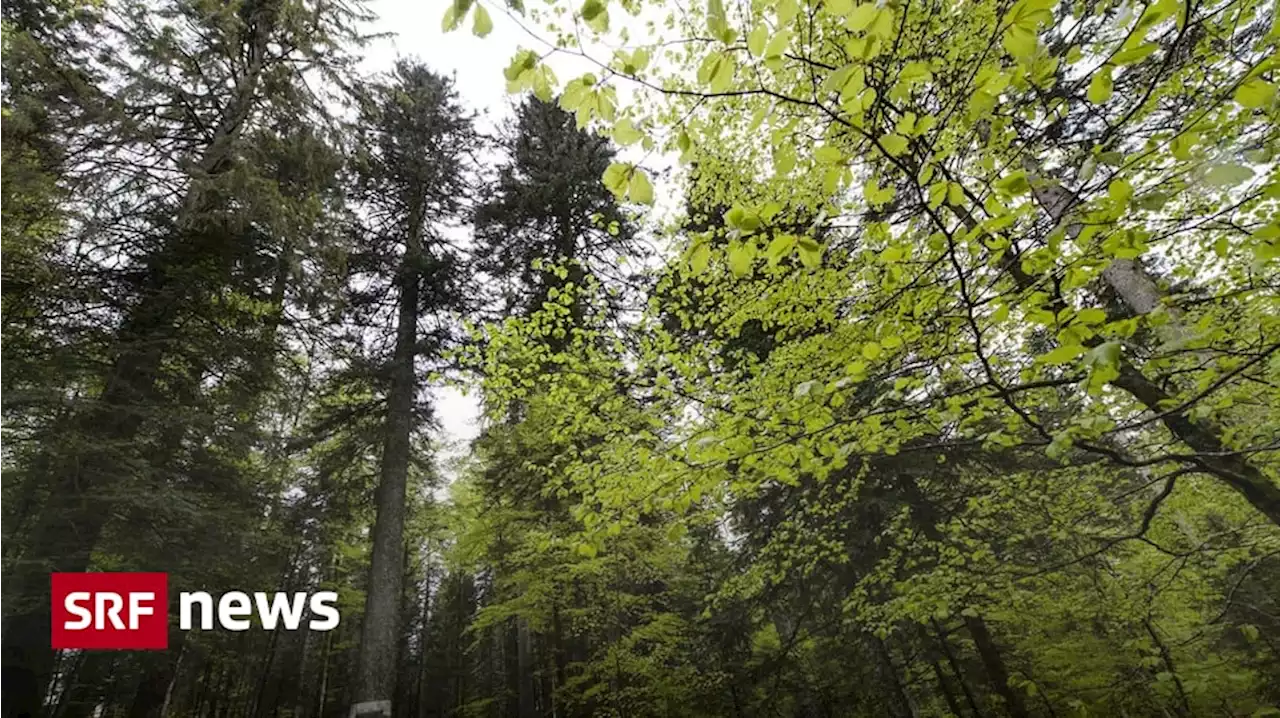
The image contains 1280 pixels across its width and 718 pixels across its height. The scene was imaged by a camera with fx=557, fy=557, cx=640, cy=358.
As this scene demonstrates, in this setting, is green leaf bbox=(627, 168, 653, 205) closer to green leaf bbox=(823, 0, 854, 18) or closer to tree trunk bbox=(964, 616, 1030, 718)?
green leaf bbox=(823, 0, 854, 18)

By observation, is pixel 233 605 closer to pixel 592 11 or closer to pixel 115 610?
pixel 115 610

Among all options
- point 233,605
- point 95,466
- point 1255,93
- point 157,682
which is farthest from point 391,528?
A: point 1255,93

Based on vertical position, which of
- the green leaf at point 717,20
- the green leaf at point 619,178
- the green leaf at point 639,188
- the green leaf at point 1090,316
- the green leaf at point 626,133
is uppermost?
the green leaf at point 626,133

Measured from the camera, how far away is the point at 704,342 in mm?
5230

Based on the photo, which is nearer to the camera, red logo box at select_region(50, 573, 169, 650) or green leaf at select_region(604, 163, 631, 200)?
green leaf at select_region(604, 163, 631, 200)

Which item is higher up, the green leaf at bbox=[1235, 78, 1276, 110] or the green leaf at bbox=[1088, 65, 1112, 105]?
the green leaf at bbox=[1088, 65, 1112, 105]

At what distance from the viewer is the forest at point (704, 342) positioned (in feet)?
8.40

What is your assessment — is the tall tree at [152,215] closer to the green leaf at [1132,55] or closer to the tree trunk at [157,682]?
the tree trunk at [157,682]

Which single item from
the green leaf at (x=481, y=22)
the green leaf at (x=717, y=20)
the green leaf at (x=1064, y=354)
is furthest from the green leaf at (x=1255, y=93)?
the green leaf at (x=481, y=22)

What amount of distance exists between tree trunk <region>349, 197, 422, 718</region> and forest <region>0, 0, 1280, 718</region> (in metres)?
0.08

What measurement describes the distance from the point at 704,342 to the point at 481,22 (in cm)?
385

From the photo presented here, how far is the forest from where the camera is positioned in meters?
2.56

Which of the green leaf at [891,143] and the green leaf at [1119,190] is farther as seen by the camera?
the green leaf at [1119,190]

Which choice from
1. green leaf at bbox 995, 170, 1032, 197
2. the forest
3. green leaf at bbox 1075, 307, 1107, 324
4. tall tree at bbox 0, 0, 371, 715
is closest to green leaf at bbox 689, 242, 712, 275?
the forest
